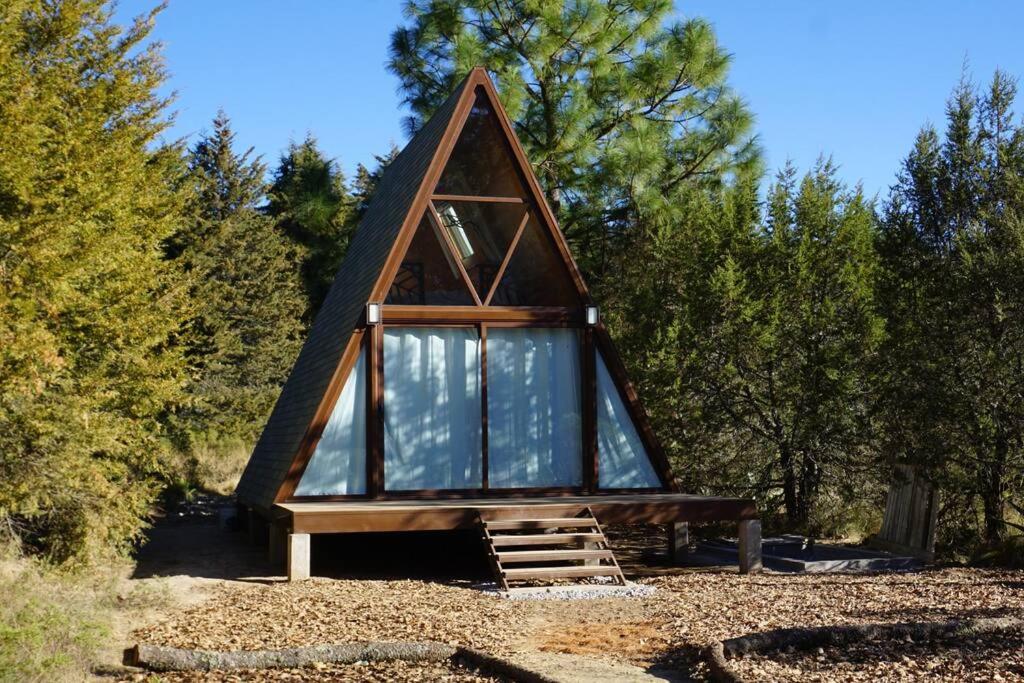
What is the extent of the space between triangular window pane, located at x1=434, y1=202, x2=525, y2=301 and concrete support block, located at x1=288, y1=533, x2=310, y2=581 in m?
3.78

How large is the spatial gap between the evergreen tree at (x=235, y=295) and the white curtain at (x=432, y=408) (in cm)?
1357

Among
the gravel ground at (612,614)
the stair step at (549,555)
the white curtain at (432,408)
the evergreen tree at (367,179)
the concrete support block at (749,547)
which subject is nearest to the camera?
the gravel ground at (612,614)

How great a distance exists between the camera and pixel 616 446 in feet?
41.8

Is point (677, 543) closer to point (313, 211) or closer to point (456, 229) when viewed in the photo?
point (456, 229)

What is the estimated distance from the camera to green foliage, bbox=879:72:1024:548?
1142 cm

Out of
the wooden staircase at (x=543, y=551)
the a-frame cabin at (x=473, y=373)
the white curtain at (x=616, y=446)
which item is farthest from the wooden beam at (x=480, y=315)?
the wooden staircase at (x=543, y=551)

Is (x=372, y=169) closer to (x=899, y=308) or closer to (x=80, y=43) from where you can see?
(x=80, y=43)

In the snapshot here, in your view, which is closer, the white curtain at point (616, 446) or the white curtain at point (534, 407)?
the white curtain at point (534, 407)

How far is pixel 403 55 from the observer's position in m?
21.5

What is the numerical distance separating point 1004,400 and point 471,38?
12610mm

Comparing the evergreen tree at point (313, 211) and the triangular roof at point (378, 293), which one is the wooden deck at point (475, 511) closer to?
the triangular roof at point (378, 293)

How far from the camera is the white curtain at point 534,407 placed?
1253 cm

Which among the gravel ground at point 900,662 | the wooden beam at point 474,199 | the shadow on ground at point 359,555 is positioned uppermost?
the wooden beam at point 474,199

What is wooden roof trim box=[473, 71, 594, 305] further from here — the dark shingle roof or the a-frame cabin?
the dark shingle roof
